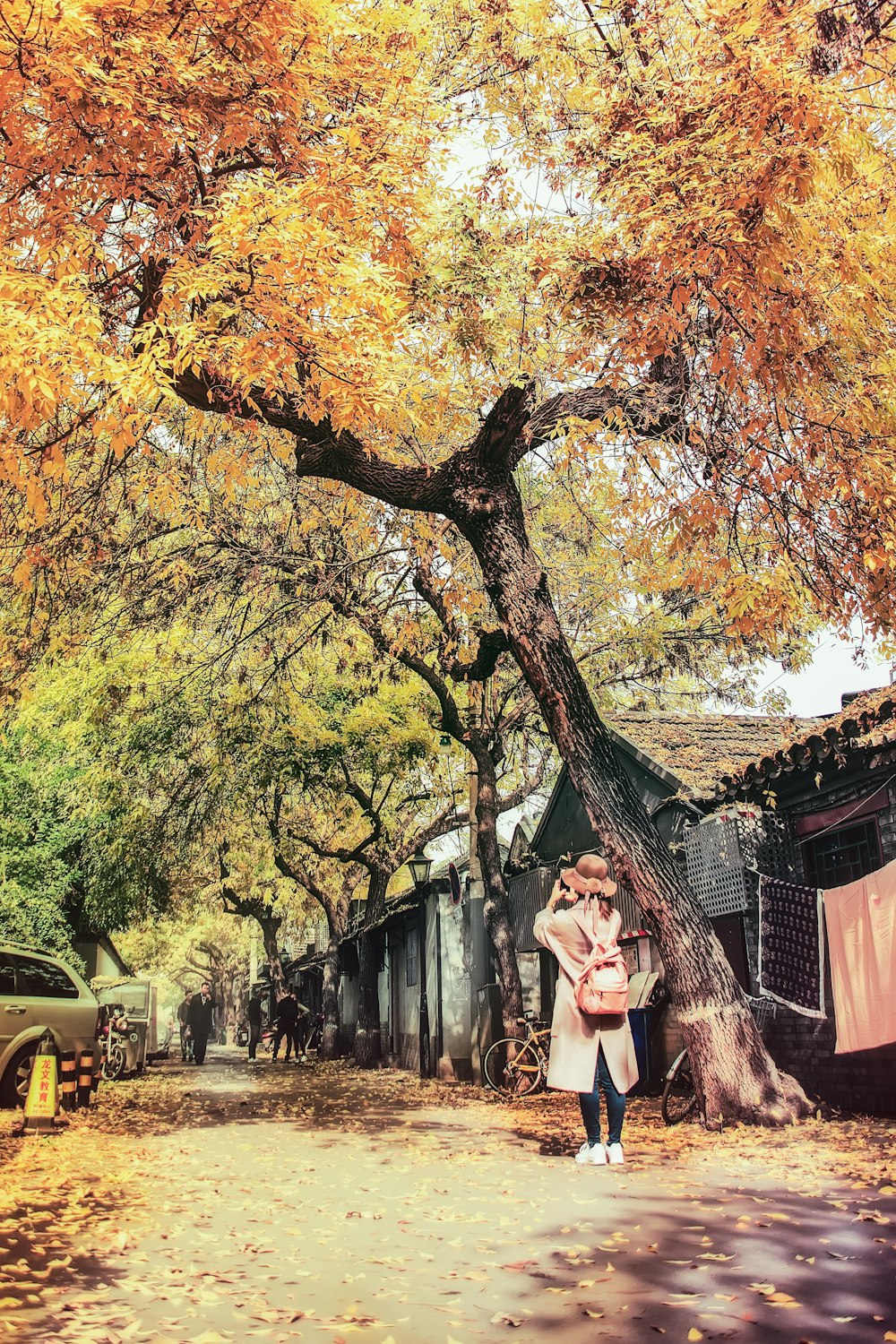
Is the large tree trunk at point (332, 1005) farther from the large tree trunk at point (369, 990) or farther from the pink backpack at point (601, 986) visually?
the pink backpack at point (601, 986)

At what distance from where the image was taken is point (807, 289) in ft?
32.0

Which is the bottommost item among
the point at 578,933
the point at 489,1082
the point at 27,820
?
the point at 489,1082

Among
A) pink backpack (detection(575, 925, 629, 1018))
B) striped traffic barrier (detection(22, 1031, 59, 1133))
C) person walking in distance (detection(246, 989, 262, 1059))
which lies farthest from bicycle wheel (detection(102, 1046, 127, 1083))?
pink backpack (detection(575, 925, 629, 1018))

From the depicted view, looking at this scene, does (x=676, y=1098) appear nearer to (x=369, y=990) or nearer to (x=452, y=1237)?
(x=452, y=1237)

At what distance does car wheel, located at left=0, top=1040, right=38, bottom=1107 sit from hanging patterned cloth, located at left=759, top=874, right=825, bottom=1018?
27.0 ft

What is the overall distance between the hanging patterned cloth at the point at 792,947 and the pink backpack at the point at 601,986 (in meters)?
3.52

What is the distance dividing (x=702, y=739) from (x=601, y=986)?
935 cm

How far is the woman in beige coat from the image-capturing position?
8328mm

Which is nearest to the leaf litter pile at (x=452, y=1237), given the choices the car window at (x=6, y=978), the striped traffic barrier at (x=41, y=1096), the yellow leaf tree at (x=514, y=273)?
the striped traffic barrier at (x=41, y=1096)

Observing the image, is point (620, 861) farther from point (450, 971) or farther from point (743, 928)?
point (450, 971)

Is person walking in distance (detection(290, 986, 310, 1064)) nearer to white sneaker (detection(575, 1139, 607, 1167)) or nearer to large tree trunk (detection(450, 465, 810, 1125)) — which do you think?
large tree trunk (detection(450, 465, 810, 1125))

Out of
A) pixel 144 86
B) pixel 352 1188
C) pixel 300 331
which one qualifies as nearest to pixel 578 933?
pixel 352 1188

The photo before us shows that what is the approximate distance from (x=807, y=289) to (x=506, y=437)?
9.98 ft

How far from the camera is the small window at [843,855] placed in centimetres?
1188
